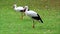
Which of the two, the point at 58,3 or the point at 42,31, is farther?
the point at 58,3

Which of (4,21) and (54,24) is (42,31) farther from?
(4,21)

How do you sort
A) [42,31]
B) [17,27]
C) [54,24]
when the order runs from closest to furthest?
[42,31], [17,27], [54,24]

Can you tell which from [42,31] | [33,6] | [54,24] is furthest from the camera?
[33,6]

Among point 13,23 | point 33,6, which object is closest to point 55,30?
point 13,23

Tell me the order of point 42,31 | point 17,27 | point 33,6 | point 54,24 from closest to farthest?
1. point 42,31
2. point 17,27
3. point 54,24
4. point 33,6

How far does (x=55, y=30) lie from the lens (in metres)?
12.3

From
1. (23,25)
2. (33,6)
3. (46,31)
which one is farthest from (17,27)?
(33,6)

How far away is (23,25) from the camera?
13.3 m

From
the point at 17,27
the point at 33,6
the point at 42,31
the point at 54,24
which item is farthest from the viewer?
the point at 33,6

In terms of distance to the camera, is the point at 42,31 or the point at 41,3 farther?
the point at 41,3

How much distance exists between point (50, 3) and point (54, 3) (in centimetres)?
32

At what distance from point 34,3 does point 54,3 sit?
5.21 feet

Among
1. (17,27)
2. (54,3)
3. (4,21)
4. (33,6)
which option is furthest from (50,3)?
(17,27)

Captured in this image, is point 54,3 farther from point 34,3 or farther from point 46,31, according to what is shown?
point 46,31
